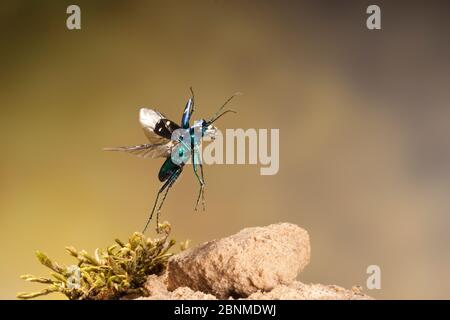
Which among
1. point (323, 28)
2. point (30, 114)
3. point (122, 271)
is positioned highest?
point (323, 28)

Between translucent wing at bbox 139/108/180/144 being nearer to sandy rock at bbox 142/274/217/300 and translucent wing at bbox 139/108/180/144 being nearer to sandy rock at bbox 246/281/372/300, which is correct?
sandy rock at bbox 142/274/217/300

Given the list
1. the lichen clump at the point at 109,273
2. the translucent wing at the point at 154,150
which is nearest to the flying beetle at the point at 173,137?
the translucent wing at the point at 154,150

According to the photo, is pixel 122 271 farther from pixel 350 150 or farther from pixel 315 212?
pixel 350 150

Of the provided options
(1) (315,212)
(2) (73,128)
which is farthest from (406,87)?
(2) (73,128)

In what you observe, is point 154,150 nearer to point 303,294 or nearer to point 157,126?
point 157,126
